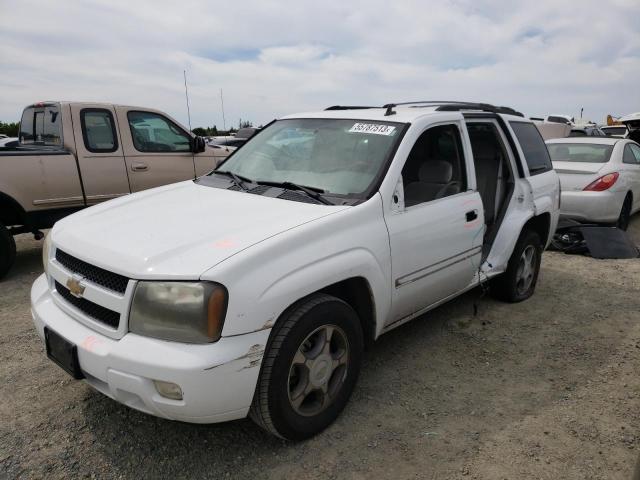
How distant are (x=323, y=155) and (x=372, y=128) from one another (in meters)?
0.38

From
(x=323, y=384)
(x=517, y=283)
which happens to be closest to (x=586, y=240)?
(x=517, y=283)

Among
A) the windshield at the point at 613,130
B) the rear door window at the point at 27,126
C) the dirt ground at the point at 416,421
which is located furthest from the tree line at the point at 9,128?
the windshield at the point at 613,130

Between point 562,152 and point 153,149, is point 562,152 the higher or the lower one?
the lower one

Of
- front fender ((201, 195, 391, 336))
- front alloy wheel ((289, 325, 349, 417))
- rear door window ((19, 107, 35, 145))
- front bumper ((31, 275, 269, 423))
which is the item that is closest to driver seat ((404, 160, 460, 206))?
front fender ((201, 195, 391, 336))

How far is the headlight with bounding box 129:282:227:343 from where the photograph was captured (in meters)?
2.07

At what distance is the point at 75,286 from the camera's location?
245 cm

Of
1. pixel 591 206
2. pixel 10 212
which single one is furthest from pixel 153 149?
pixel 591 206

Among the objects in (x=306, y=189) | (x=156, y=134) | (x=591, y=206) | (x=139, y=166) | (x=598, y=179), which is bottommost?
(x=591, y=206)

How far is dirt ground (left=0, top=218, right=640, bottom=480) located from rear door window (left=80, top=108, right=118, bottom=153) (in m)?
2.54

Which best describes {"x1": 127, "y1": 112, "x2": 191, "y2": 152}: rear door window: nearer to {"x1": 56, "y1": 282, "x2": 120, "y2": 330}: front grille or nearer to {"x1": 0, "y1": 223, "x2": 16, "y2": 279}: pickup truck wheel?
{"x1": 0, "y1": 223, "x2": 16, "y2": 279}: pickup truck wheel

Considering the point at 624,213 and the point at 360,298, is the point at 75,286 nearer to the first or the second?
the point at 360,298

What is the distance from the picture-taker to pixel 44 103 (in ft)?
19.8

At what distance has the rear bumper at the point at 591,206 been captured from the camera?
22.1ft

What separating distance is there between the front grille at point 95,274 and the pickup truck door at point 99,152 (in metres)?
3.43
